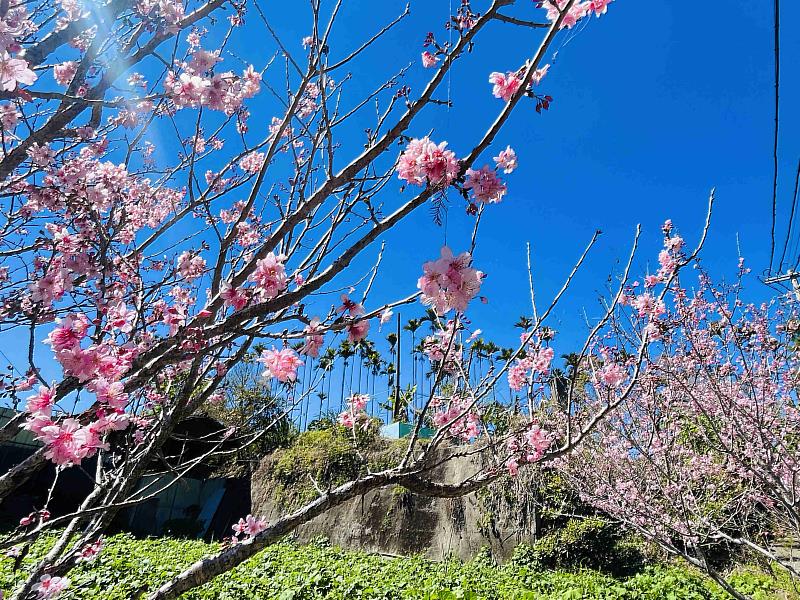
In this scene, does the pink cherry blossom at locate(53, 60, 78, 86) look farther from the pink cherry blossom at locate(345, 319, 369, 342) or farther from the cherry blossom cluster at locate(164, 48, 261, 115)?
the pink cherry blossom at locate(345, 319, 369, 342)

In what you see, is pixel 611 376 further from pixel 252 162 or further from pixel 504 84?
pixel 252 162

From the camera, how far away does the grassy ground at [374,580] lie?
18.9 ft

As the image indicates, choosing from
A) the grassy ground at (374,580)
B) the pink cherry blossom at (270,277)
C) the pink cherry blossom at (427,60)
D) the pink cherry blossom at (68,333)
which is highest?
the pink cherry blossom at (427,60)

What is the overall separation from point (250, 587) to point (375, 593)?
5.44 feet

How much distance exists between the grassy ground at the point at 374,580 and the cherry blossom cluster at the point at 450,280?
17.1 feet

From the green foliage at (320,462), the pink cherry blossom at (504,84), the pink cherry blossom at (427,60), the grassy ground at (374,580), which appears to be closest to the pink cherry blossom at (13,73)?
the pink cherry blossom at (504,84)

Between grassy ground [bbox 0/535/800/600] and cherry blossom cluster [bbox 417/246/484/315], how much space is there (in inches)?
205

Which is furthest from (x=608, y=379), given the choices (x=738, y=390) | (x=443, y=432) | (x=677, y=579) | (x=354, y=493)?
(x=677, y=579)

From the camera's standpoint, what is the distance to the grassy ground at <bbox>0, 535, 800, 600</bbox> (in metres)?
5.77

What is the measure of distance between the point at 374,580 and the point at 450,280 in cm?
654

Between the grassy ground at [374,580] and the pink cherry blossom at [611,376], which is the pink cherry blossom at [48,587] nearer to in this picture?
the pink cherry blossom at [611,376]

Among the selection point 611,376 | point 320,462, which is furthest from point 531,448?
point 320,462

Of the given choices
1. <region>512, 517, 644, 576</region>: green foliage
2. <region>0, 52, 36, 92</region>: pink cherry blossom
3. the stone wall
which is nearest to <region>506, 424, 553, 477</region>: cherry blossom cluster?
<region>0, 52, 36, 92</region>: pink cherry blossom

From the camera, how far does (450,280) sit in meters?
1.34
